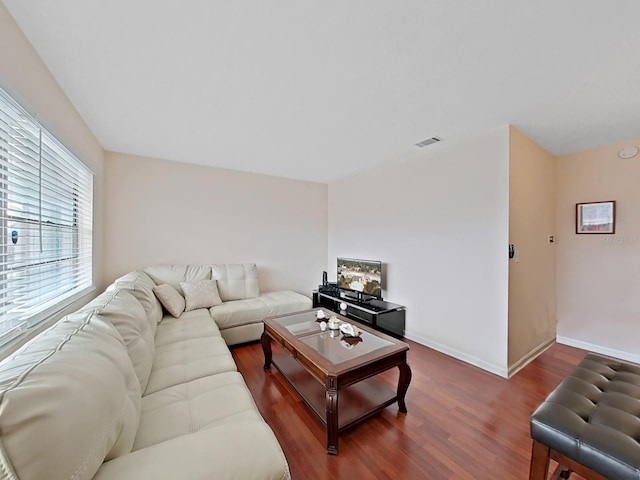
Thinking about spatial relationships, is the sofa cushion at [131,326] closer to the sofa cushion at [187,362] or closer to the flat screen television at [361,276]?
the sofa cushion at [187,362]

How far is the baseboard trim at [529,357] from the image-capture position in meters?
2.41

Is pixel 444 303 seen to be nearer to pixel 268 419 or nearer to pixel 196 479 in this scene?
pixel 268 419

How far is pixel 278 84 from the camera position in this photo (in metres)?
1.80

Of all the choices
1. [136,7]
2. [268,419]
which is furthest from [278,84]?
[268,419]

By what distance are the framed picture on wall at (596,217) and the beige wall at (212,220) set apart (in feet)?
11.4

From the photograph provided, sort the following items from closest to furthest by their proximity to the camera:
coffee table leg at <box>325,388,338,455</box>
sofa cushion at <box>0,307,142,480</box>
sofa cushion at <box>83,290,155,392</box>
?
sofa cushion at <box>0,307,142,480</box> < sofa cushion at <box>83,290,155,392</box> < coffee table leg at <box>325,388,338,455</box>

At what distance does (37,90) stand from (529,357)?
458 cm

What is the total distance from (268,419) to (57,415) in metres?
1.44

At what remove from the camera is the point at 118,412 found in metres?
0.89

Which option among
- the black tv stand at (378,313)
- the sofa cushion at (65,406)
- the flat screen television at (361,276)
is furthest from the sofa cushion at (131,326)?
the flat screen television at (361,276)

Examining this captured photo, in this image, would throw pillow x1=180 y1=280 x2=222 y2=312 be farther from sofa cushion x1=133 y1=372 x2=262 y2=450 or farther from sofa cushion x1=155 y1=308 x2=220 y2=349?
sofa cushion x1=133 y1=372 x2=262 y2=450

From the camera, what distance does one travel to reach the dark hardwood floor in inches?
55.9

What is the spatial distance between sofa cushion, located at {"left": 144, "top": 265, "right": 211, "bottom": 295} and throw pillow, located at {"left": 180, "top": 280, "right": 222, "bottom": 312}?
0.14 meters

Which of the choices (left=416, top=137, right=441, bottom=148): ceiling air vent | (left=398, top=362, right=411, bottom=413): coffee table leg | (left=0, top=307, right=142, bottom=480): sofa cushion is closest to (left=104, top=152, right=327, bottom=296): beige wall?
(left=416, top=137, right=441, bottom=148): ceiling air vent
